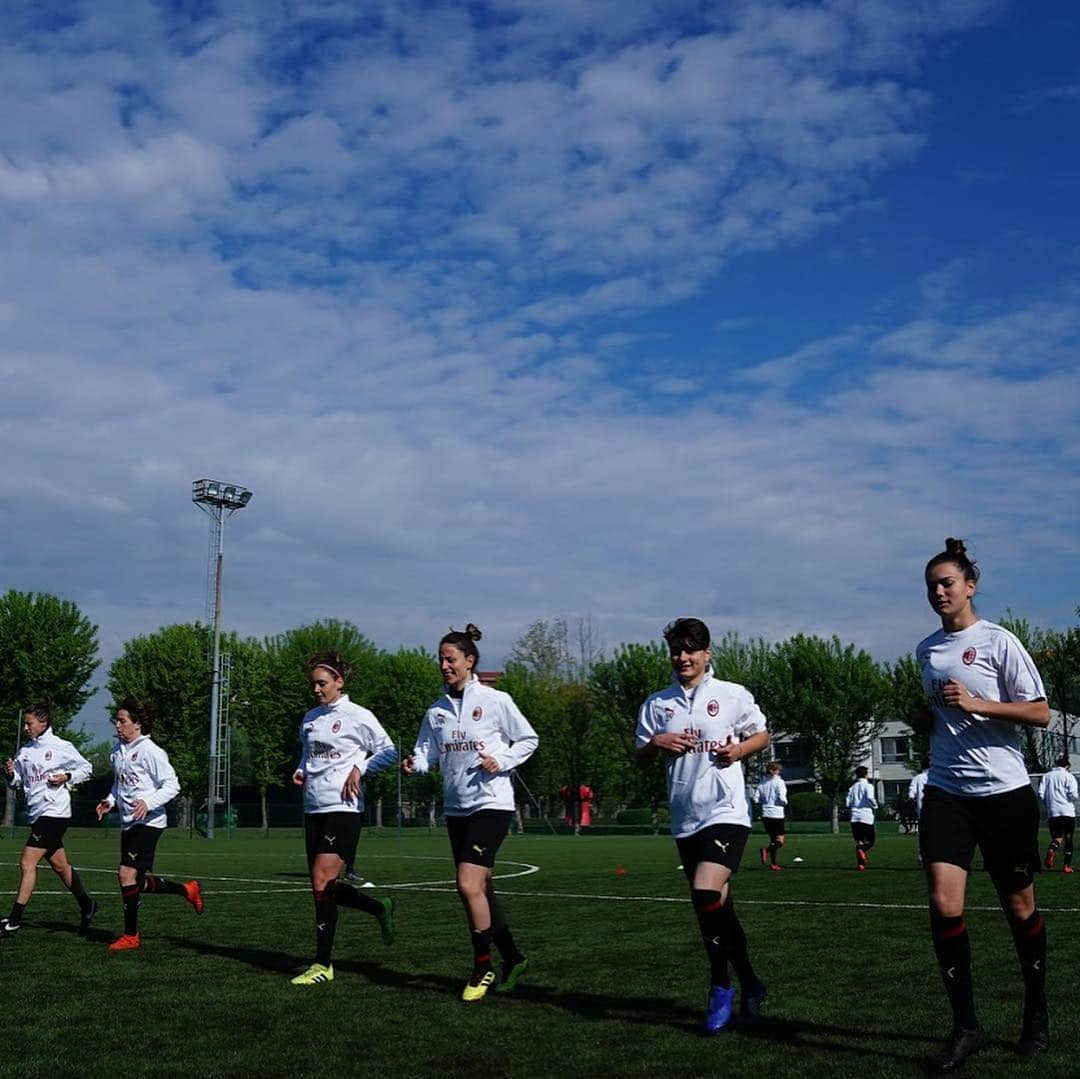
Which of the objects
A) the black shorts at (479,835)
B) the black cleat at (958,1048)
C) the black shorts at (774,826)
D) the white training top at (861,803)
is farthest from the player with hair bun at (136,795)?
the white training top at (861,803)

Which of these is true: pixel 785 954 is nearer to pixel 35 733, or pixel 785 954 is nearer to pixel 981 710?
pixel 981 710

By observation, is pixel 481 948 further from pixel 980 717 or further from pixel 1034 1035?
pixel 980 717

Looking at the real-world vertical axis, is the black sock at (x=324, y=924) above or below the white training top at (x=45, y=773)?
below

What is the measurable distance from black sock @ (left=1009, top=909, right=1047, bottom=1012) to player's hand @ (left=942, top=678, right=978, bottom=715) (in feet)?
4.03

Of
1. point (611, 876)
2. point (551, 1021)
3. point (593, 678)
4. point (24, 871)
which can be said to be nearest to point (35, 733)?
point (24, 871)

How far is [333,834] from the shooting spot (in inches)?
370

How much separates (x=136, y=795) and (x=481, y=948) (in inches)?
184

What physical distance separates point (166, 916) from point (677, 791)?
30.8ft

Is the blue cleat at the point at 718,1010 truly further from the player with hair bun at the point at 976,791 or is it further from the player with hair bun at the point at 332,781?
the player with hair bun at the point at 332,781

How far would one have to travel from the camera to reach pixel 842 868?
2488 centimetres

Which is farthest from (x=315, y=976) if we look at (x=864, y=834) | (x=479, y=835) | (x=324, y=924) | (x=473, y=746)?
(x=864, y=834)

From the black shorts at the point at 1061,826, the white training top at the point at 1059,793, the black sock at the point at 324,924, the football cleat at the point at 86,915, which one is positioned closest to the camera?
the black sock at the point at 324,924

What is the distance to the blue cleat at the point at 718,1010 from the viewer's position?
6.93 metres

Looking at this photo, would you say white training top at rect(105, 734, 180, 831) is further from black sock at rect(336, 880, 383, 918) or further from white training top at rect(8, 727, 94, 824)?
black sock at rect(336, 880, 383, 918)
